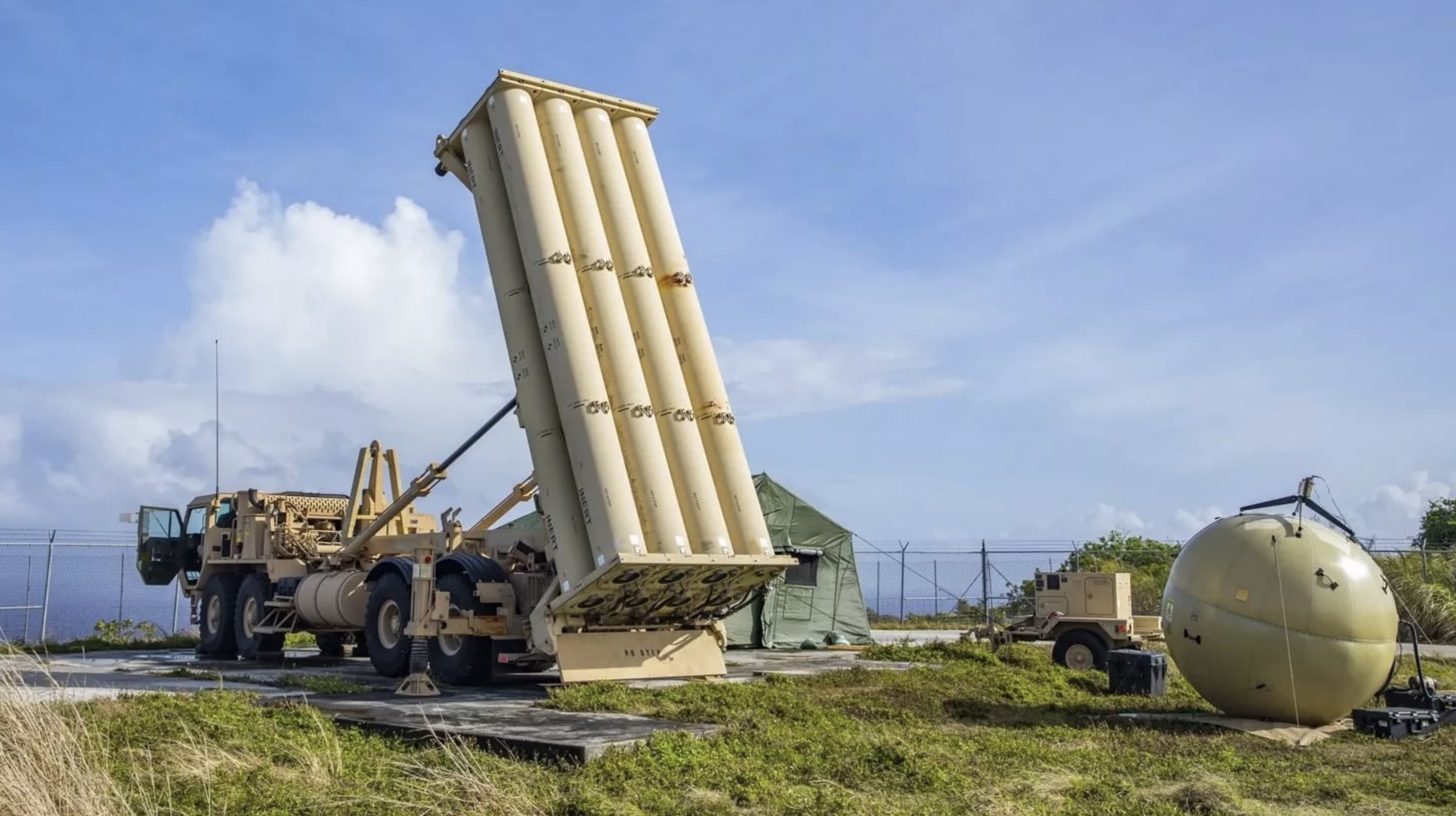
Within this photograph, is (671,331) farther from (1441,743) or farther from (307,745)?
(1441,743)

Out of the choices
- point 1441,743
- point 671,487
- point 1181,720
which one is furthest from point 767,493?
point 1441,743

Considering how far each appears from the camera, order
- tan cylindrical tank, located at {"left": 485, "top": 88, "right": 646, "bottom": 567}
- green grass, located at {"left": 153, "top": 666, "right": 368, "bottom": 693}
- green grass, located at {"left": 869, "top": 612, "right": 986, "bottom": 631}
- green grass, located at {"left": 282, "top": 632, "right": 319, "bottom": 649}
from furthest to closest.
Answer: green grass, located at {"left": 869, "top": 612, "right": 986, "bottom": 631}
green grass, located at {"left": 282, "top": 632, "right": 319, "bottom": 649}
green grass, located at {"left": 153, "top": 666, "right": 368, "bottom": 693}
tan cylindrical tank, located at {"left": 485, "top": 88, "right": 646, "bottom": 567}

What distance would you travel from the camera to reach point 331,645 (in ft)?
71.2

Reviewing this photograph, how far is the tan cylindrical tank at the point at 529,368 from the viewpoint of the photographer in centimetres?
1412

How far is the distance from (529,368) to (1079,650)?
1090cm

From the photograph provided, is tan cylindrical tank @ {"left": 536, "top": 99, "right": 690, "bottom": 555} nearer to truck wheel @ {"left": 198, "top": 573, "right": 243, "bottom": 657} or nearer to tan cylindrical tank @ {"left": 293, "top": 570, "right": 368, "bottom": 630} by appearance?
tan cylindrical tank @ {"left": 293, "top": 570, "right": 368, "bottom": 630}

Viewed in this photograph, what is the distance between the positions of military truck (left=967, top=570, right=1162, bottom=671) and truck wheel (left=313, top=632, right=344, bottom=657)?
12130 millimetres

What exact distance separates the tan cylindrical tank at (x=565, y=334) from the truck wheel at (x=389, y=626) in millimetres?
3607

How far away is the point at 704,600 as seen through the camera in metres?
15.0

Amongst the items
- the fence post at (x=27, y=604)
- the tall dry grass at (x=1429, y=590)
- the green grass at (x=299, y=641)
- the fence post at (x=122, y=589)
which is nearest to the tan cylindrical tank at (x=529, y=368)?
the green grass at (x=299, y=641)

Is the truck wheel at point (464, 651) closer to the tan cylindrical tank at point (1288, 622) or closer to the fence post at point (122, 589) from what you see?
the tan cylindrical tank at point (1288, 622)

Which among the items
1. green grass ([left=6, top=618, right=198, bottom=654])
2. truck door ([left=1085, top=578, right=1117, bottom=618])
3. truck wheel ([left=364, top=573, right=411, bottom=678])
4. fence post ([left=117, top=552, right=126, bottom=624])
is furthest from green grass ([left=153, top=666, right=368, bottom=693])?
truck door ([left=1085, top=578, right=1117, bottom=618])

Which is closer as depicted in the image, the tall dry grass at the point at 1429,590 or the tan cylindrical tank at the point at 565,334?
the tan cylindrical tank at the point at 565,334

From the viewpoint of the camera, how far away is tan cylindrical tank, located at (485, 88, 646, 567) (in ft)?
44.8
